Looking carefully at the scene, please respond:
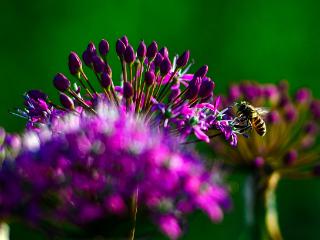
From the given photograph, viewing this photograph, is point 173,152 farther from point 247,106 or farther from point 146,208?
point 247,106

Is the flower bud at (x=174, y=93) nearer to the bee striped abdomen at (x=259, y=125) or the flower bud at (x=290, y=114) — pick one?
the bee striped abdomen at (x=259, y=125)

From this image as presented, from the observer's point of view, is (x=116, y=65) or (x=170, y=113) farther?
(x=116, y=65)

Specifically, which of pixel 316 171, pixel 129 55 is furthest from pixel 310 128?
pixel 129 55

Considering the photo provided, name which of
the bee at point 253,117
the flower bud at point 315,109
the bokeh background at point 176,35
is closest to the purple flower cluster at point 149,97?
the bee at point 253,117

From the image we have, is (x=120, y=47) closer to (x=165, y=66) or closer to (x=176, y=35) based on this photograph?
(x=165, y=66)

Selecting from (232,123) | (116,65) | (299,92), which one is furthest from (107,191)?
(116,65)

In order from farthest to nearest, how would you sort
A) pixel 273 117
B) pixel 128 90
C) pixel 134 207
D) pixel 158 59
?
pixel 273 117 < pixel 158 59 < pixel 128 90 < pixel 134 207

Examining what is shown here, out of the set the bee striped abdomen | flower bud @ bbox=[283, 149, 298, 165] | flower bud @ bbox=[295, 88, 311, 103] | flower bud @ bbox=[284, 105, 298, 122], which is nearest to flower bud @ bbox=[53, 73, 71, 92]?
the bee striped abdomen
